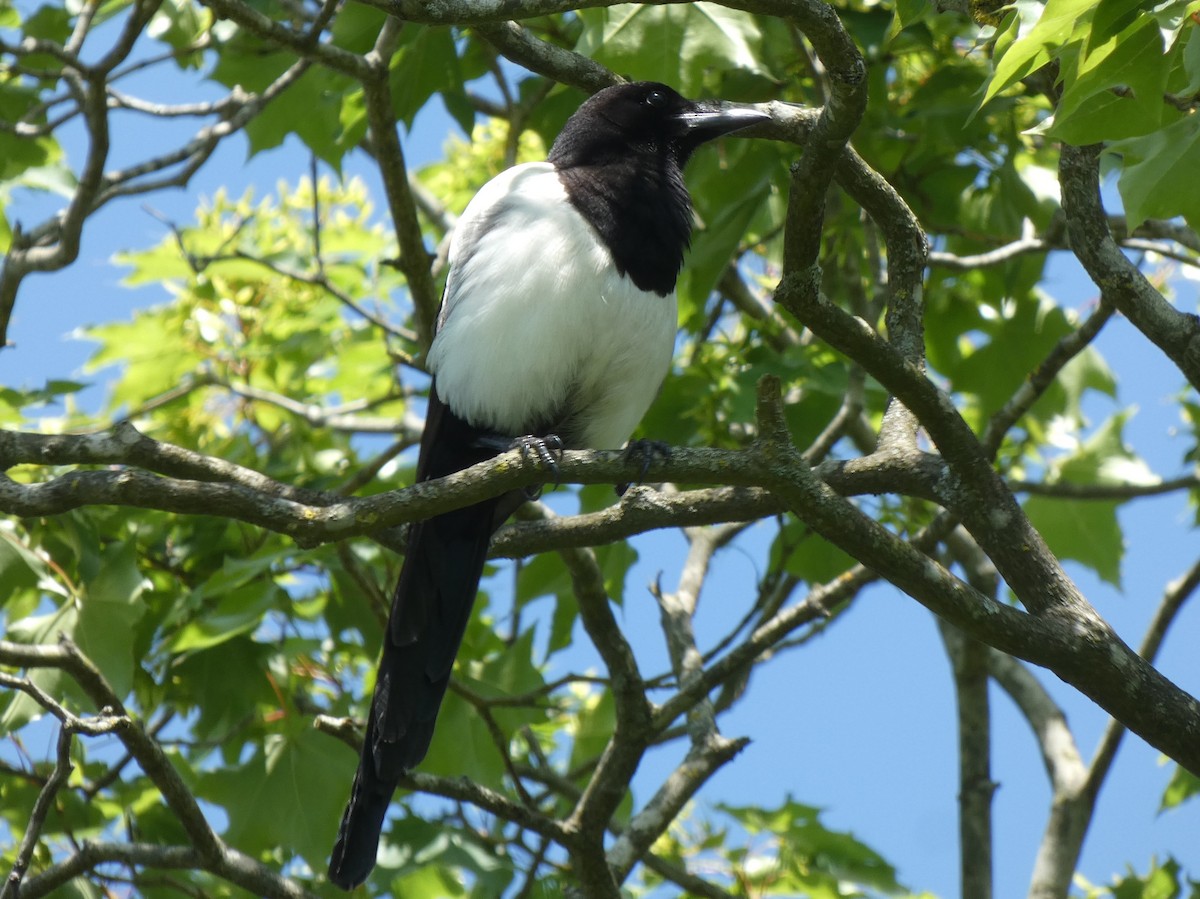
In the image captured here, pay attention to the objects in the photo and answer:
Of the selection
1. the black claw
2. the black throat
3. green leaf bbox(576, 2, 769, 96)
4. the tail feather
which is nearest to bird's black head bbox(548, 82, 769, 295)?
the black throat

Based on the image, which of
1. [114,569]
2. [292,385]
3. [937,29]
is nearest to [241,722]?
[114,569]

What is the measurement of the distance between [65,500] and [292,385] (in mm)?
3522

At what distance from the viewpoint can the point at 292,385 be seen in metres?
6.32

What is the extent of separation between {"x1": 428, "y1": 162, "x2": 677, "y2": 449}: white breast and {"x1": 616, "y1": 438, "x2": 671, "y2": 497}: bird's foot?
73cm

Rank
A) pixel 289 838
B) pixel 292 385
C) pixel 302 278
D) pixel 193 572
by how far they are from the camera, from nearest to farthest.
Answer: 1. pixel 289 838
2. pixel 193 572
3. pixel 302 278
4. pixel 292 385

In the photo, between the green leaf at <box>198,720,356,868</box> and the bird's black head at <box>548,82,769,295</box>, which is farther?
the green leaf at <box>198,720,356,868</box>

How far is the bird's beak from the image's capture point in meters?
3.83

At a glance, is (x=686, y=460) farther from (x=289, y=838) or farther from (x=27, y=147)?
(x=27, y=147)

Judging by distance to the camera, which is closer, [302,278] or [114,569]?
[114,569]

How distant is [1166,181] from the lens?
226cm

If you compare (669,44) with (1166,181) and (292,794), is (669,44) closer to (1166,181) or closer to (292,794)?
(1166,181)

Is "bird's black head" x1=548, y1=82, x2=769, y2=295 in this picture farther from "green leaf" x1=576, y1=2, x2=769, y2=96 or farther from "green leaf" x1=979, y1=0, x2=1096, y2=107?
"green leaf" x1=979, y1=0, x2=1096, y2=107

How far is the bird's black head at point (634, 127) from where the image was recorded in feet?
14.3

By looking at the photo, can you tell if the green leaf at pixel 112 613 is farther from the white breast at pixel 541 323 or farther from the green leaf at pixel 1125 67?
the green leaf at pixel 1125 67
